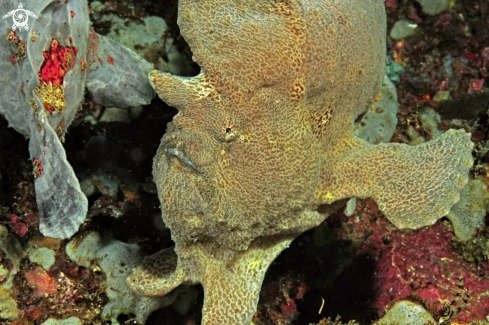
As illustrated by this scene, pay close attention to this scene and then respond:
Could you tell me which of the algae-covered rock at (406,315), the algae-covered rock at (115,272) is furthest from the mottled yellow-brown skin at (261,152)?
the algae-covered rock at (406,315)

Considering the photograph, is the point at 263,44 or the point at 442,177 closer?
the point at 263,44

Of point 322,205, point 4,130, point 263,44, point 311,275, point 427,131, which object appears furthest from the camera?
point 427,131

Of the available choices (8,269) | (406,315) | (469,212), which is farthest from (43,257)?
(469,212)

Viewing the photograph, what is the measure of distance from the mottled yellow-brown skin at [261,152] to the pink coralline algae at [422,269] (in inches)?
49.8

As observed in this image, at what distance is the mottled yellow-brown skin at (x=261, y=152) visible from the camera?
2355 millimetres

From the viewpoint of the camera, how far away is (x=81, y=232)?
3516mm

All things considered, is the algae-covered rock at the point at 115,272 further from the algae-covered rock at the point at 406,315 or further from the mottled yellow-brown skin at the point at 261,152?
the algae-covered rock at the point at 406,315

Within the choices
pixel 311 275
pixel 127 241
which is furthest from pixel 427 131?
pixel 127 241

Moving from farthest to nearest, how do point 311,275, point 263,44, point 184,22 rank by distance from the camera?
point 311,275
point 184,22
point 263,44

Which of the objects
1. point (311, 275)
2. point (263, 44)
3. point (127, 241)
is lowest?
point (311, 275)

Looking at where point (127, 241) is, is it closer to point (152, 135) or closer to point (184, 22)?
point (152, 135)

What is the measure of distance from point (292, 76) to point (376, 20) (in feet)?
4.62

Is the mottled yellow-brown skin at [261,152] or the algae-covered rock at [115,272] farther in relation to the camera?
the algae-covered rock at [115,272]

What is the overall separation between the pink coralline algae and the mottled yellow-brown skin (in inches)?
49.8
